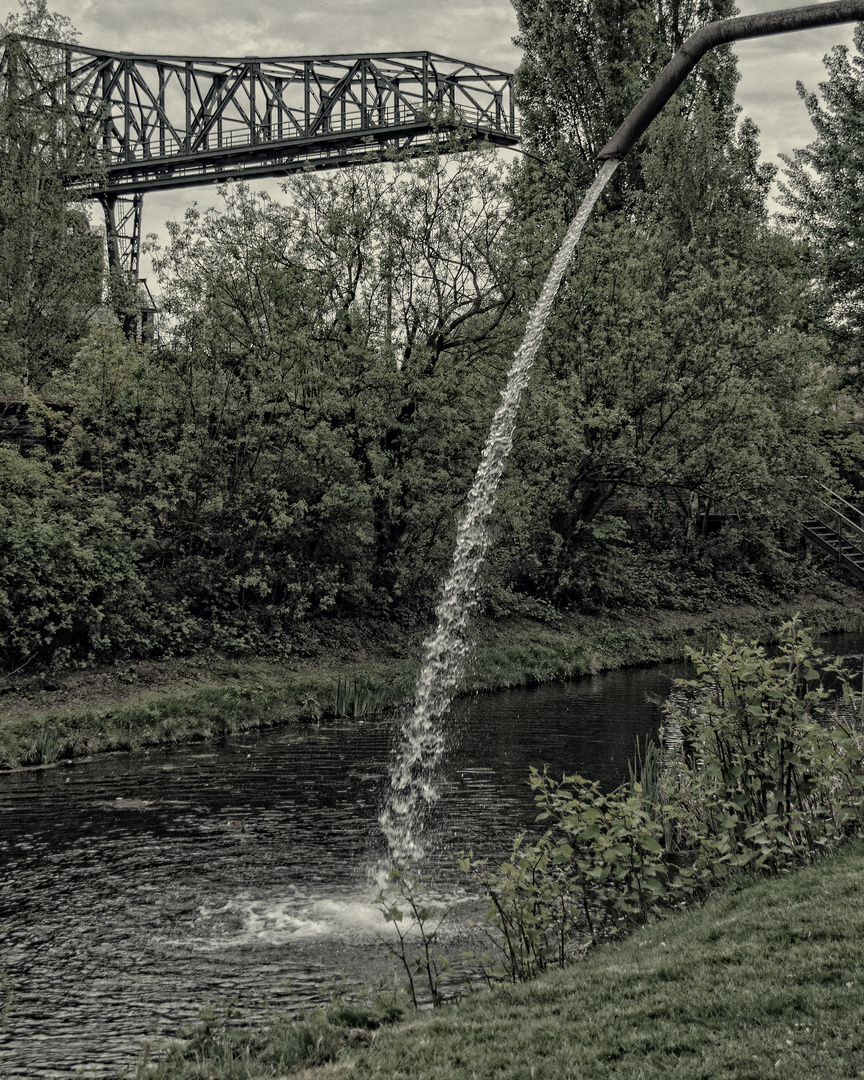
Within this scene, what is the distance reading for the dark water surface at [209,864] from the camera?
6891mm

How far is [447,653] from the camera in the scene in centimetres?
2308

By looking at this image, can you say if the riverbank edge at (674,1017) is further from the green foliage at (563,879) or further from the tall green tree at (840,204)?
the tall green tree at (840,204)

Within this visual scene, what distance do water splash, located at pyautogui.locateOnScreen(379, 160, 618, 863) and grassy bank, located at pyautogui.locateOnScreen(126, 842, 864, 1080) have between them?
12.5 feet

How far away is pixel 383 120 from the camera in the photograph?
202ft

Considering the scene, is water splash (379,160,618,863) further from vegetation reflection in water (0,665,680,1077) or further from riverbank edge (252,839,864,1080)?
riverbank edge (252,839,864,1080)

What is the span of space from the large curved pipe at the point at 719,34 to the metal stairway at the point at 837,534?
34274 millimetres

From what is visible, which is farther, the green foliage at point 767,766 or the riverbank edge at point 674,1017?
the green foliage at point 767,766

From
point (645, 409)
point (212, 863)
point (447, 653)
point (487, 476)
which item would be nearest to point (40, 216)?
point (487, 476)

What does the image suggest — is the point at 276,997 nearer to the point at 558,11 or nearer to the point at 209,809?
the point at 209,809

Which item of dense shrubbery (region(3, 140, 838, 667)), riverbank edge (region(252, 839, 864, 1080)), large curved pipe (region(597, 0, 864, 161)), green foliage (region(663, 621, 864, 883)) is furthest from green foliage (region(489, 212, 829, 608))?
large curved pipe (region(597, 0, 864, 161))

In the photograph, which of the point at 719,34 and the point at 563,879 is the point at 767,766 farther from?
the point at 719,34

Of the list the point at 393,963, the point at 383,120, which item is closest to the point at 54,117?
the point at 393,963

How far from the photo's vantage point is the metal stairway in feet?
119

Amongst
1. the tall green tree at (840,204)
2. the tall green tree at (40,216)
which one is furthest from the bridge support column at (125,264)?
the tall green tree at (840,204)
